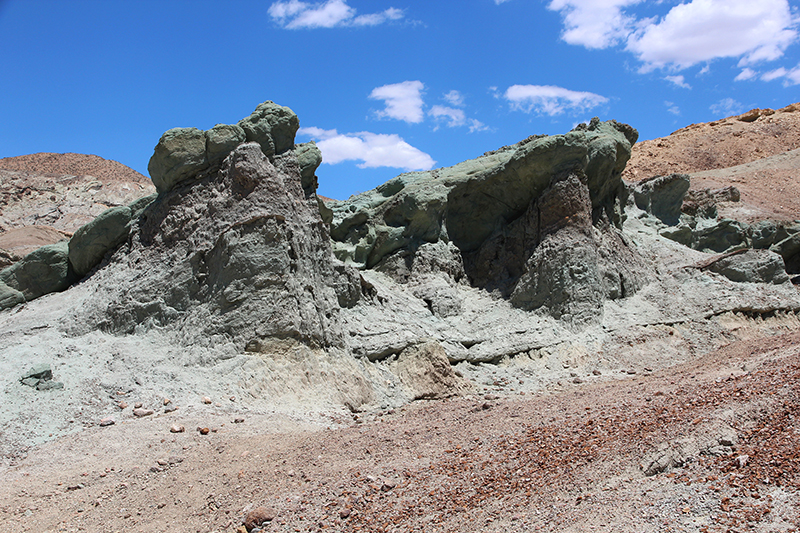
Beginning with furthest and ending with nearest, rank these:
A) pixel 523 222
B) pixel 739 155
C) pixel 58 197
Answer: pixel 739 155 < pixel 58 197 < pixel 523 222

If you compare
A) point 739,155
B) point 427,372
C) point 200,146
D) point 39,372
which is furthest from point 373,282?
point 739,155

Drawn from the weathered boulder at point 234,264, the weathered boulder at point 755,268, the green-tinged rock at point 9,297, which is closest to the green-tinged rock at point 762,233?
the weathered boulder at point 755,268

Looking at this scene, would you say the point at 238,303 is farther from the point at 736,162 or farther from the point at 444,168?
the point at 736,162

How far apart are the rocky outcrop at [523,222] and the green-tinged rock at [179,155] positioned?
402cm

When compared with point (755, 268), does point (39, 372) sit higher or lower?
lower

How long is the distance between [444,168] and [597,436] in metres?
11.0

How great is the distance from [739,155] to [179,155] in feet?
144

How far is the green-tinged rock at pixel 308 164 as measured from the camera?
43.4 feet

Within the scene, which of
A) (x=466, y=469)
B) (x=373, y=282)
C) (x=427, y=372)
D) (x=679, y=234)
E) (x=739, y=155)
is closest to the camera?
(x=466, y=469)

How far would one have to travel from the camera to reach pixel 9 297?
11812 mm

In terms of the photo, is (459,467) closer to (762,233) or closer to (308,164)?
(308,164)

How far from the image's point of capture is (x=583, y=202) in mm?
14711

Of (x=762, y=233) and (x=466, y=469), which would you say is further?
(x=762, y=233)

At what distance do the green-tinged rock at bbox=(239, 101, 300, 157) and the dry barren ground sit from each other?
560 cm
